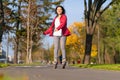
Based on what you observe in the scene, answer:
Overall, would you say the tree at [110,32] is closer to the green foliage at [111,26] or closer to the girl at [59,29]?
the green foliage at [111,26]

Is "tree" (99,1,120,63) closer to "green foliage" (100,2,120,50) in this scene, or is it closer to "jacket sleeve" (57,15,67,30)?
"green foliage" (100,2,120,50)

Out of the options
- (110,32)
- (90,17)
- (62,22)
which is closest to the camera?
(62,22)

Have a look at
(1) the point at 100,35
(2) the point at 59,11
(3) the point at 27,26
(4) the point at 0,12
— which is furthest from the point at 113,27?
(2) the point at 59,11

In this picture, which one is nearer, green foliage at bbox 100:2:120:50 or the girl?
the girl

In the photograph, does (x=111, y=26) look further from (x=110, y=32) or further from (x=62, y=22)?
(x=62, y=22)

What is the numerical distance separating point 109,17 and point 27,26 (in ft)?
58.6

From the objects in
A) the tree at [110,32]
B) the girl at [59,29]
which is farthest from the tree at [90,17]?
the tree at [110,32]

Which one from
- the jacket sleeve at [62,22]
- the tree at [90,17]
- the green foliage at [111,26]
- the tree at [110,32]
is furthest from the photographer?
the tree at [110,32]

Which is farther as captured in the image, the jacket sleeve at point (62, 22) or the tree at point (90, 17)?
the tree at point (90, 17)

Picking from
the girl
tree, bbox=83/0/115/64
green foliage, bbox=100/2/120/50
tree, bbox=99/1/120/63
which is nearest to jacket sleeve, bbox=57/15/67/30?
the girl

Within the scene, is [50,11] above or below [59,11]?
above

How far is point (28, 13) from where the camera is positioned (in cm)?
6309

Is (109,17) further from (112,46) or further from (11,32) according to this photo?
(11,32)

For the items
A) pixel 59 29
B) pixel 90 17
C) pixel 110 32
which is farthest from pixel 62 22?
pixel 110 32
